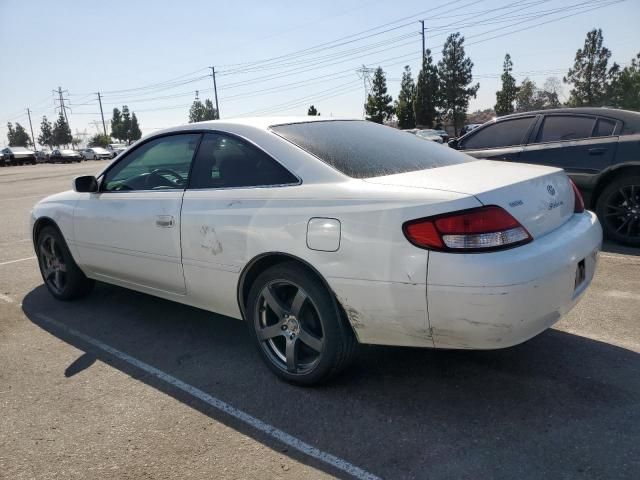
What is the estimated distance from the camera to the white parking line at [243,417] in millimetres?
2334

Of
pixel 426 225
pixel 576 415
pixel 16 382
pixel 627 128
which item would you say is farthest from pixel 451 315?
pixel 627 128

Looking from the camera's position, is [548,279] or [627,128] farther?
[627,128]

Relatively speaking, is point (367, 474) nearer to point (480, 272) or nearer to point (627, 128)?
point (480, 272)

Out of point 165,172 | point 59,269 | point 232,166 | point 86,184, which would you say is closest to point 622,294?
point 232,166

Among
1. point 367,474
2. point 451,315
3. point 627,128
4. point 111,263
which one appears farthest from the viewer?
point 627,128

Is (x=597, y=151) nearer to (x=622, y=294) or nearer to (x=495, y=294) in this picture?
(x=622, y=294)

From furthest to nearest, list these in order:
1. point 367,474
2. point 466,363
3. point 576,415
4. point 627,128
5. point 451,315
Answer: point 627,128
point 466,363
point 576,415
point 451,315
point 367,474

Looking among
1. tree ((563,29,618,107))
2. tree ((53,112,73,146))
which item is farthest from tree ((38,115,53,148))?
tree ((563,29,618,107))

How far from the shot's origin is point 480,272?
7.68 ft

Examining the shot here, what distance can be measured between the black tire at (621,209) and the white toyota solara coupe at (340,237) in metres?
3.00

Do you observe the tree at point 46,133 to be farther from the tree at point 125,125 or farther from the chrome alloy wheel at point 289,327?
the chrome alloy wheel at point 289,327

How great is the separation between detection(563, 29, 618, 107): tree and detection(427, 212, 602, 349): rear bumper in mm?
72067

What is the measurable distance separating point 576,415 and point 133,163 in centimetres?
346

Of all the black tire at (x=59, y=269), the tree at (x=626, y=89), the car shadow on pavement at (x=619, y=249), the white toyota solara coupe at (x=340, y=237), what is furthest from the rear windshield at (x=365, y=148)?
the tree at (x=626, y=89)
